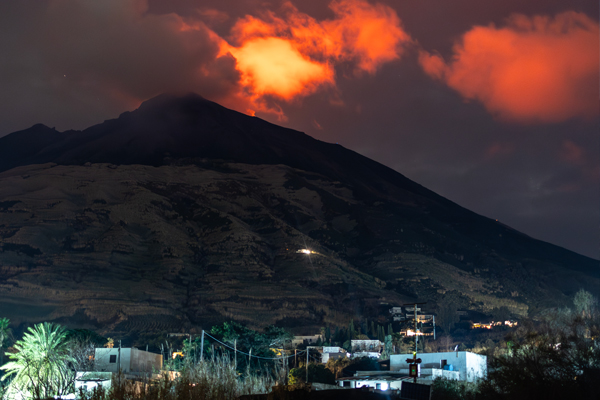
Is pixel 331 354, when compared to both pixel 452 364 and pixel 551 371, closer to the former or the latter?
pixel 452 364

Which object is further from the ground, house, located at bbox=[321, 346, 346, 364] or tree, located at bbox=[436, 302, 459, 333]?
tree, located at bbox=[436, 302, 459, 333]

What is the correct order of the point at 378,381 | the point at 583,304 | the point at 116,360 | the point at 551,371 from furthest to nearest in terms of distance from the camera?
the point at 583,304 → the point at 116,360 → the point at 378,381 → the point at 551,371

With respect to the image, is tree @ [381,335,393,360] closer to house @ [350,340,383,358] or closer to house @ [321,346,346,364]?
house @ [321,346,346,364]

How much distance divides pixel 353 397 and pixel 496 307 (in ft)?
572

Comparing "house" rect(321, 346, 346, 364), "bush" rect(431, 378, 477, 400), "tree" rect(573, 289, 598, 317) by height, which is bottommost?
"bush" rect(431, 378, 477, 400)

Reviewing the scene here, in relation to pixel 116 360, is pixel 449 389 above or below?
below

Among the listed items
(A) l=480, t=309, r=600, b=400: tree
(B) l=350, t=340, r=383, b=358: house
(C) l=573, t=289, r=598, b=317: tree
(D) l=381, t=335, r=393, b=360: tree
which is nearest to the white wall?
(D) l=381, t=335, r=393, b=360: tree

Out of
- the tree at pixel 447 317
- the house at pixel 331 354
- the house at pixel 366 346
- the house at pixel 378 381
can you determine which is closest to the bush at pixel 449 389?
the house at pixel 378 381

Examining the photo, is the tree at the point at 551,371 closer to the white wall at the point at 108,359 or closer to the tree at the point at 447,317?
the white wall at the point at 108,359

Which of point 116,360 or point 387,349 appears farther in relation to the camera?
point 387,349

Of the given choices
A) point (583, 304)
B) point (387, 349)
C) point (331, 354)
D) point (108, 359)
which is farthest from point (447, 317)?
point (108, 359)

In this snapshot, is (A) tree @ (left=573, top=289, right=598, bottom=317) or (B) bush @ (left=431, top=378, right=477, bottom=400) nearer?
(B) bush @ (left=431, top=378, right=477, bottom=400)

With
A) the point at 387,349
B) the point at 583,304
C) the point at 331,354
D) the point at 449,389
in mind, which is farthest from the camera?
the point at 583,304

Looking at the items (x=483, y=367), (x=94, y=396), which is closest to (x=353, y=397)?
(x=94, y=396)
